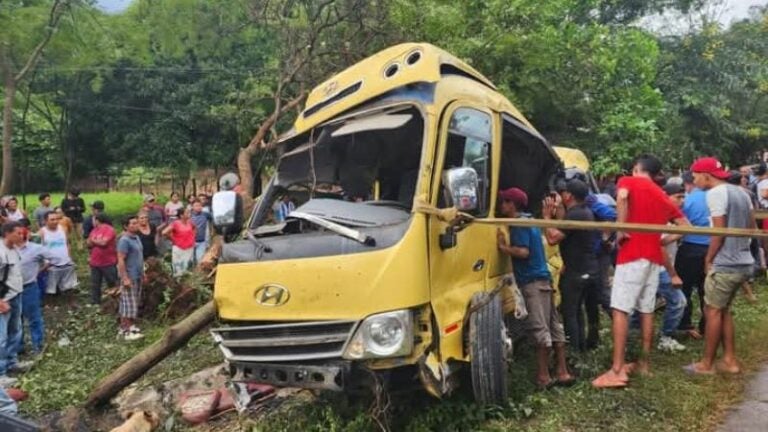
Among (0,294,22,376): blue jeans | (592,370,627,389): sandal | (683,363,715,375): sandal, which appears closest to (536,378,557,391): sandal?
(592,370,627,389): sandal

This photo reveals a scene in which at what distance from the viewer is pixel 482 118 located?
5.10 m

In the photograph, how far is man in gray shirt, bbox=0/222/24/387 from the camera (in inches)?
294

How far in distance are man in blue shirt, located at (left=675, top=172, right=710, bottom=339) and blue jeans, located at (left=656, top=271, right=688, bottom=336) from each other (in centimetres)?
42

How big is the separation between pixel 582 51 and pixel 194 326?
33.4ft

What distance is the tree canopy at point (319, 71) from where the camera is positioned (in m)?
12.9

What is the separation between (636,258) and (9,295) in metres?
6.69

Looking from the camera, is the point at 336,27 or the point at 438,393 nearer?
the point at 438,393

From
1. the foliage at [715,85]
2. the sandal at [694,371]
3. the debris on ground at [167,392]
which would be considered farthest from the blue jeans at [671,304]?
the foliage at [715,85]

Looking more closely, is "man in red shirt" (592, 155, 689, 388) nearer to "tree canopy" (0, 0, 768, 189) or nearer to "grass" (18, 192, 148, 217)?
"tree canopy" (0, 0, 768, 189)

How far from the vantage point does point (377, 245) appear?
411 centimetres

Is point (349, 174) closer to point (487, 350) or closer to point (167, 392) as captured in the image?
point (487, 350)

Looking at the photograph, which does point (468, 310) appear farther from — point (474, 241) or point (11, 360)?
point (11, 360)

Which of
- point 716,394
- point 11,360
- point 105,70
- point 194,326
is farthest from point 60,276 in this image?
point 105,70

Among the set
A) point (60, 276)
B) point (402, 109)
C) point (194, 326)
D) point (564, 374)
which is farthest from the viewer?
point (60, 276)
